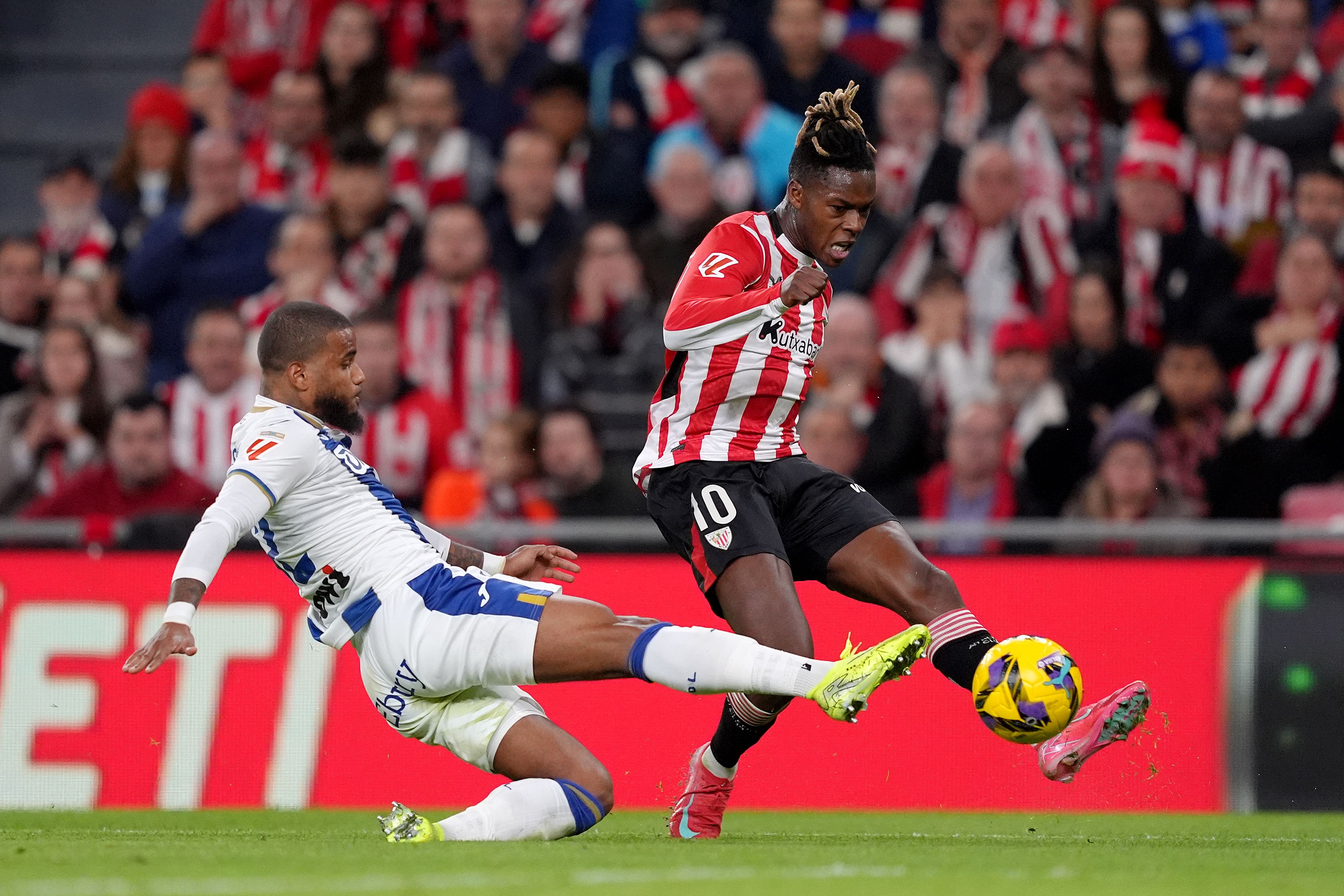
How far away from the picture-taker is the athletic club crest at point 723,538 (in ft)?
20.5

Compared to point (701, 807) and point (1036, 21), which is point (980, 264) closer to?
point (1036, 21)

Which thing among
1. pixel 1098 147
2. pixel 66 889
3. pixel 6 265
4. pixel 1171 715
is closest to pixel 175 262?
pixel 6 265

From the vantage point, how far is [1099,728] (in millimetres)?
5852

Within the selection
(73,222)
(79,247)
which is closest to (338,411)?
(79,247)

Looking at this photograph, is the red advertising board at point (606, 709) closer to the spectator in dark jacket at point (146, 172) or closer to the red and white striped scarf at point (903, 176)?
the red and white striped scarf at point (903, 176)

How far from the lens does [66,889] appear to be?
443 centimetres

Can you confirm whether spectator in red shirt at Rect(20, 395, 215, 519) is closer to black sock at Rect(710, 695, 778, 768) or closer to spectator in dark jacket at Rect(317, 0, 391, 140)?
spectator in dark jacket at Rect(317, 0, 391, 140)

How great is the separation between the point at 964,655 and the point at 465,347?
584 centimetres

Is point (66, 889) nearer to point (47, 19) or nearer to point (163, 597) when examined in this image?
point (163, 597)

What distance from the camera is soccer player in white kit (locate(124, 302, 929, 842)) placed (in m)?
5.47

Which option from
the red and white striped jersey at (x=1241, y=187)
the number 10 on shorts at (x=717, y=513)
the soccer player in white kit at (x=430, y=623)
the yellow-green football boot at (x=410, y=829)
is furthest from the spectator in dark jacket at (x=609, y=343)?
the yellow-green football boot at (x=410, y=829)

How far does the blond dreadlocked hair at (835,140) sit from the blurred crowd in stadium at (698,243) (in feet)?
10.0

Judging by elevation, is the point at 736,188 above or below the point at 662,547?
above

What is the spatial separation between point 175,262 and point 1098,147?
20.1 ft
